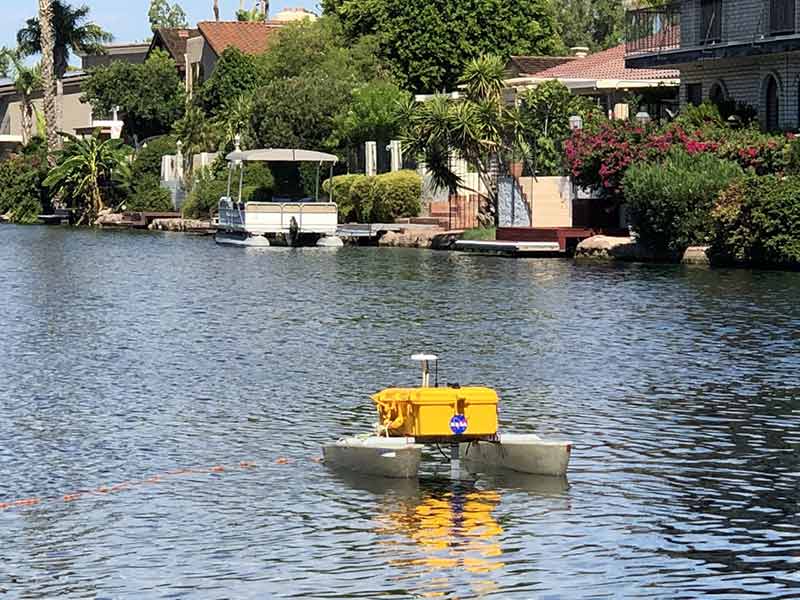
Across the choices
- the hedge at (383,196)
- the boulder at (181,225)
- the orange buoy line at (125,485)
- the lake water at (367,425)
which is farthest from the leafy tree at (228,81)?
the orange buoy line at (125,485)

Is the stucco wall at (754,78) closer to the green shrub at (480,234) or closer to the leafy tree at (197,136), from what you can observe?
the green shrub at (480,234)

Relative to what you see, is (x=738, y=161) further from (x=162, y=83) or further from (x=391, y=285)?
(x=162, y=83)

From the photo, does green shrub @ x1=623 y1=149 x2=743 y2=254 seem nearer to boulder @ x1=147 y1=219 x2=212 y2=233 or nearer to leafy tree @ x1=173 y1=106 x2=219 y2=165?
boulder @ x1=147 y1=219 x2=212 y2=233

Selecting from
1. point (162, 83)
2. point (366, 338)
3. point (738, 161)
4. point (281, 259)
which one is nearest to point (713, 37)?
point (738, 161)

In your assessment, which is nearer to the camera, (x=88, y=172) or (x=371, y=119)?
(x=371, y=119)

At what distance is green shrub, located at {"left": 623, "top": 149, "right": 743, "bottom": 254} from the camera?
45.2m

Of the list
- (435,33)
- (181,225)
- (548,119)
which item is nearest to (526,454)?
(548,119)

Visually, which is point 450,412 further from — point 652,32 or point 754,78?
point 652,32

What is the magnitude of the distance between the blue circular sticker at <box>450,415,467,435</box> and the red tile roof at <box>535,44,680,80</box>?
46.5 m

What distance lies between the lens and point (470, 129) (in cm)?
A: 5662

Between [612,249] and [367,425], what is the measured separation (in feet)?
98.7

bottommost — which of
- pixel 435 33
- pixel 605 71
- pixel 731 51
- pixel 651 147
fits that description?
pixel 651 147

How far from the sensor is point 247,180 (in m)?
72.9

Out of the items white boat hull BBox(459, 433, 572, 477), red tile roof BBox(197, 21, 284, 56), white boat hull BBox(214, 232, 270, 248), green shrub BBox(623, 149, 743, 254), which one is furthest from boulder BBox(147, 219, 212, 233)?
white boat hull BBox(459, 433, 572, 477)
